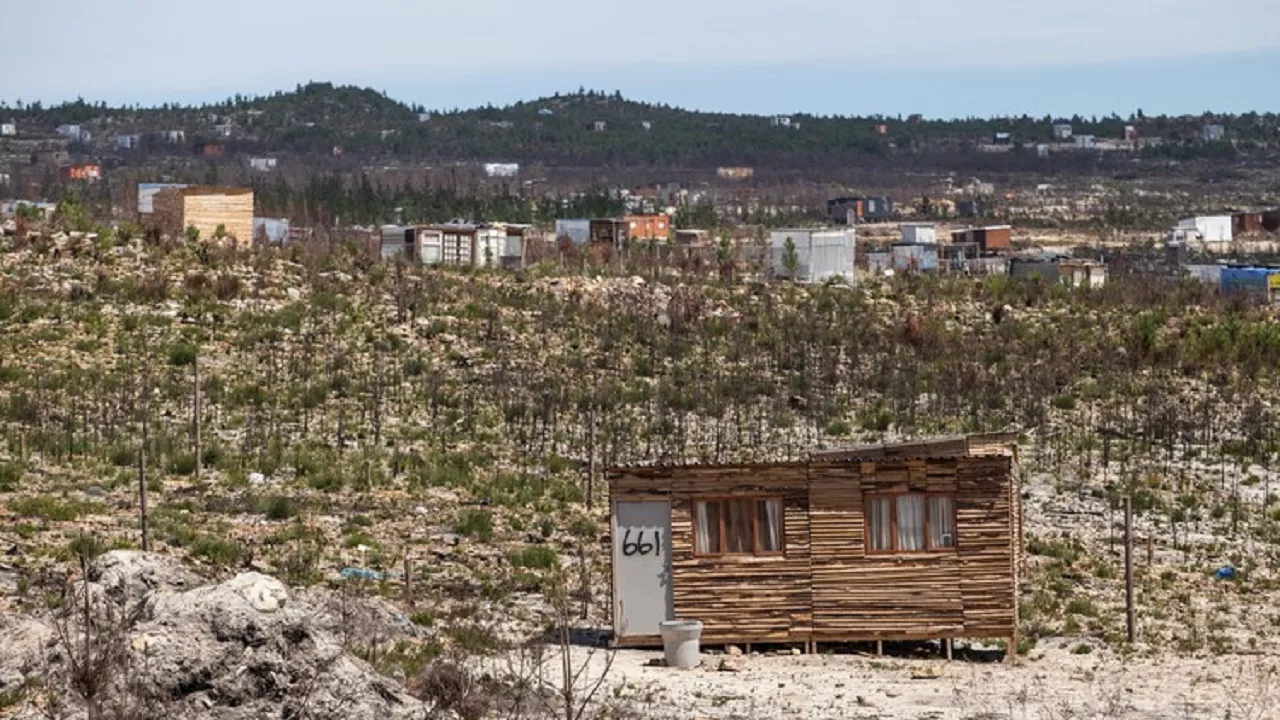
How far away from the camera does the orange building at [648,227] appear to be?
301 feet

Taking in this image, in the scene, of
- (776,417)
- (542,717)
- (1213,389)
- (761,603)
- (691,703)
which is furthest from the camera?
(1213,389)

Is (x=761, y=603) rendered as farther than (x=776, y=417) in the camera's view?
No

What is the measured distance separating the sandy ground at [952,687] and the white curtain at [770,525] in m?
1.24

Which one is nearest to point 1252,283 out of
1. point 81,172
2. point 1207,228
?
point 1207,228

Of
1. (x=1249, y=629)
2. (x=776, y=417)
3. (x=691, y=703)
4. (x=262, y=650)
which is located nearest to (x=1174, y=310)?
(x=776, y=417)

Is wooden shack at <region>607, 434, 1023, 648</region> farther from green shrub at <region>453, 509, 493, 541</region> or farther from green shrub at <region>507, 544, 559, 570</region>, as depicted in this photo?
green shrub at <region>453, 509, 493, 541</region>

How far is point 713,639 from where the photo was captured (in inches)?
919

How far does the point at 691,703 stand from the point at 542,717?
8.73ft

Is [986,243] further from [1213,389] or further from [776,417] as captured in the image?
[776,417]

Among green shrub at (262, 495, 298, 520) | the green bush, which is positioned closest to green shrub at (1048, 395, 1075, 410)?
green shrub at (262, 495, 298, 520)

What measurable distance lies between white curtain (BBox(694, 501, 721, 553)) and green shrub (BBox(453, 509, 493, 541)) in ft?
21.7

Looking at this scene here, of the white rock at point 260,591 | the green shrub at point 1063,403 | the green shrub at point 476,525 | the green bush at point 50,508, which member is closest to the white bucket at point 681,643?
the white rock at point 260,591

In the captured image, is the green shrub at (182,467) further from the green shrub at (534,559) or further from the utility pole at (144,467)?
the green shrub at (534,559)

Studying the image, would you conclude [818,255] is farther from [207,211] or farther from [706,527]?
[706,527]
